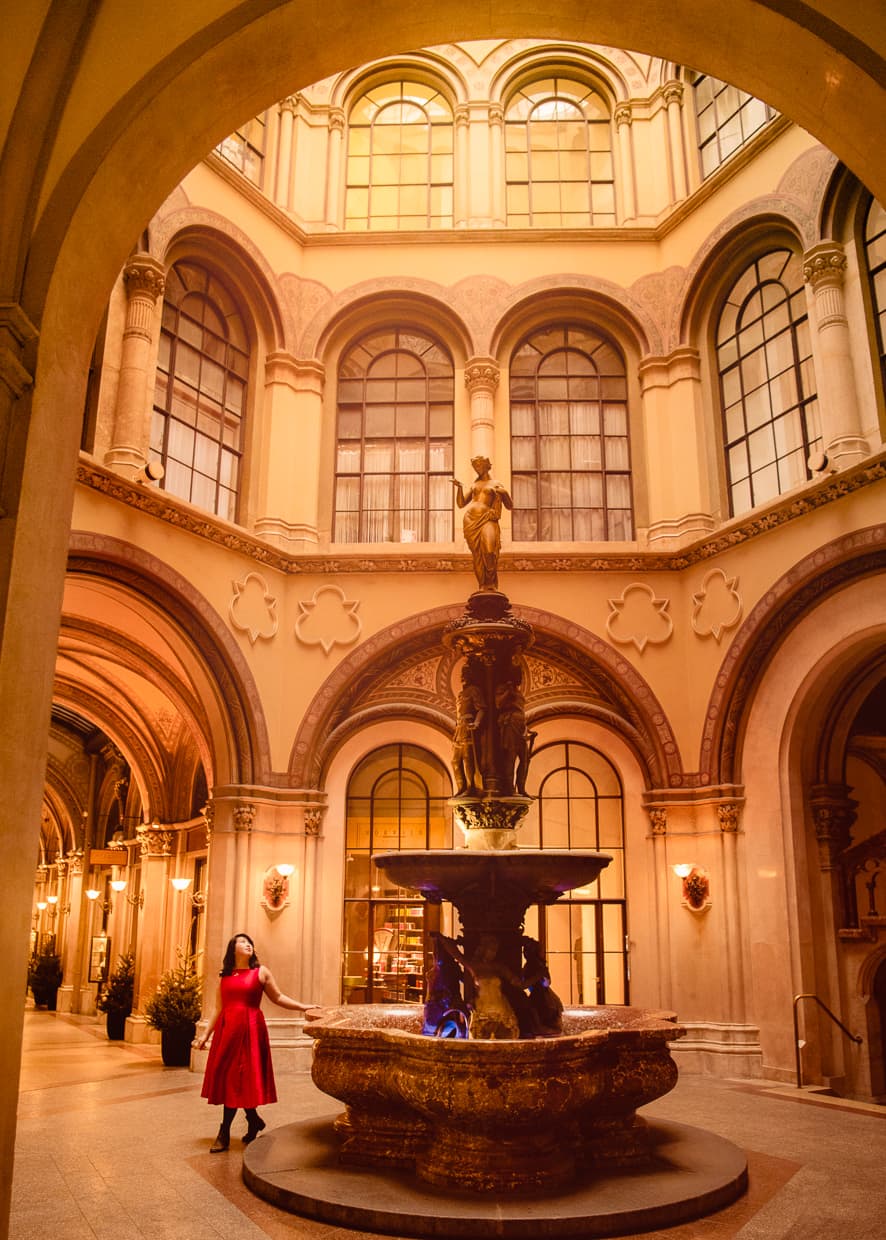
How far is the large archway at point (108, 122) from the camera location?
4434mm

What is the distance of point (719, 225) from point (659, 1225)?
1306 cm

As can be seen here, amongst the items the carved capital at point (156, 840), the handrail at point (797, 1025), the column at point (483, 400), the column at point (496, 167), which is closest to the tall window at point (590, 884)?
the handrail at point (797, 1025)

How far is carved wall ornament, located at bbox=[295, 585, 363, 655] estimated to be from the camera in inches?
565

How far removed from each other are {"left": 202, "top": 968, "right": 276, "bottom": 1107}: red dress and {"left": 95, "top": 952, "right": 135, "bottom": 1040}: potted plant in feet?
37.0

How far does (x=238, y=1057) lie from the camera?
286 inches

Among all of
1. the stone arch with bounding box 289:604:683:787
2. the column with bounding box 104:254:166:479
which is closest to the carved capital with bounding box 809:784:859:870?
the stone arch with bounding box 289:604:683:787

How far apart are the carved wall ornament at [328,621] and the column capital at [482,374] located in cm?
384

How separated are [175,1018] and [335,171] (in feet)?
42.9

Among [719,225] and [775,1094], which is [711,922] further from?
[719,225]

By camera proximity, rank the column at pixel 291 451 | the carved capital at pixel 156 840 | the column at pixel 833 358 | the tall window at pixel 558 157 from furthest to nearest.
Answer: the carved capital at pixel 156 840, the tall window at pixel 558 157, the column at pixel 291 451, the column at pixel 833 358

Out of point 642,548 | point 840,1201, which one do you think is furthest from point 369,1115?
point 642,548

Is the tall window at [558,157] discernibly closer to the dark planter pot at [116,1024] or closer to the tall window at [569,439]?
the tall window at [569,439]

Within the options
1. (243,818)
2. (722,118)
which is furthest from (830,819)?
(722,118)

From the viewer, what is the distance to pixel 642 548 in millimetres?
14516
